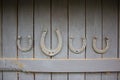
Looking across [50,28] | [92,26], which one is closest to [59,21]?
[50,28]

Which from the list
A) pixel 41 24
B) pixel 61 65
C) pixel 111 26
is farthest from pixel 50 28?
pixel 111 26

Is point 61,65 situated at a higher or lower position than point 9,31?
lower

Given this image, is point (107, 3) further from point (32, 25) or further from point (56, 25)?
point (32, 25)

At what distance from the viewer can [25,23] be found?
105 centimetres

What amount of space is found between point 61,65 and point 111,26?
0.31 metres

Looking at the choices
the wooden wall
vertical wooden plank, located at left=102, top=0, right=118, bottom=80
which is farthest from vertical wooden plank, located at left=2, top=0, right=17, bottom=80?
vertical wooden plank, located at left=102, top=0, right=118, bottom=80

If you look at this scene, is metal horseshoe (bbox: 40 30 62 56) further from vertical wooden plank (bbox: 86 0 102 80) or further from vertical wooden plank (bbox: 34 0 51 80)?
vertical wooden plank (bbox: 86 0 102 80)

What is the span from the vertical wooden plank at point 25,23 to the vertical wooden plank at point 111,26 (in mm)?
360

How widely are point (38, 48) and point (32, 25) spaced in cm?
12

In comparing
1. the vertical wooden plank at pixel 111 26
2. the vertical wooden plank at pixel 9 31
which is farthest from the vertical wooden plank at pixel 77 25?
the vertical wooden plank at pixel 9 31

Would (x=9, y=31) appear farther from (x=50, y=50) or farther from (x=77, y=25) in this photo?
(x=77, y=25)

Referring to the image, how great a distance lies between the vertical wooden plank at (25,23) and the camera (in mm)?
1046

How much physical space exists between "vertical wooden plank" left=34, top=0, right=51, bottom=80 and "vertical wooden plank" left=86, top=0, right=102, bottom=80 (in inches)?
7.6

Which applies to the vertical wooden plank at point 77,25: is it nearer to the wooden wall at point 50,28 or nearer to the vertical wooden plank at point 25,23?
the wooden wall at point 50,28
